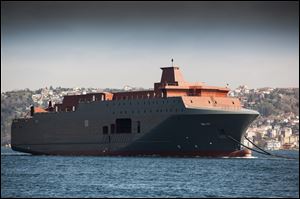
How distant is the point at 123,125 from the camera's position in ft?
299

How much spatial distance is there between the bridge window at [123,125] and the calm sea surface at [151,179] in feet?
47.0

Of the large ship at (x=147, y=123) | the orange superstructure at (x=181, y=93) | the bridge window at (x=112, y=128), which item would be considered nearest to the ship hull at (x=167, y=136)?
the large ship at (x=147, y=123)

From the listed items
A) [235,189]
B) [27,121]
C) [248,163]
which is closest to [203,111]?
[248,163]

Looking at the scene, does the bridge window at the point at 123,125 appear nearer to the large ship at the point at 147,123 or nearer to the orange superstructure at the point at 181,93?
the large ship at the point at 147,123

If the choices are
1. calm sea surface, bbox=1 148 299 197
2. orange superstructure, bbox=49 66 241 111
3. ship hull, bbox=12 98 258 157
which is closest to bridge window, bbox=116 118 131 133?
→ ship hull, bbox=12 98 258 157

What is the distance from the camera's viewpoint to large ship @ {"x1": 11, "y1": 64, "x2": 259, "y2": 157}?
275 ft

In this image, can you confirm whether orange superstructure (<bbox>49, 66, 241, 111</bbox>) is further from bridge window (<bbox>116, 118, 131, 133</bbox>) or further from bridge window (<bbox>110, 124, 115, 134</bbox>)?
bridge window (<bbox>110, 124, 115, 134</bbox>)

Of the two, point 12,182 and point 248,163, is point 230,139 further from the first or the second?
point 12,182

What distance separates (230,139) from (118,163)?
47.3ft

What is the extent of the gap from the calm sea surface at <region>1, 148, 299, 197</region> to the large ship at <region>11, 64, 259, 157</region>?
27.3 ft

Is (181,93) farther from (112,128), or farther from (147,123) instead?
(112,128)

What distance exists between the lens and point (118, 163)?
74.1 metres

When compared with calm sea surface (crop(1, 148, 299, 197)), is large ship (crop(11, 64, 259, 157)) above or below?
above

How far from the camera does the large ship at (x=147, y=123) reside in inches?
3300
